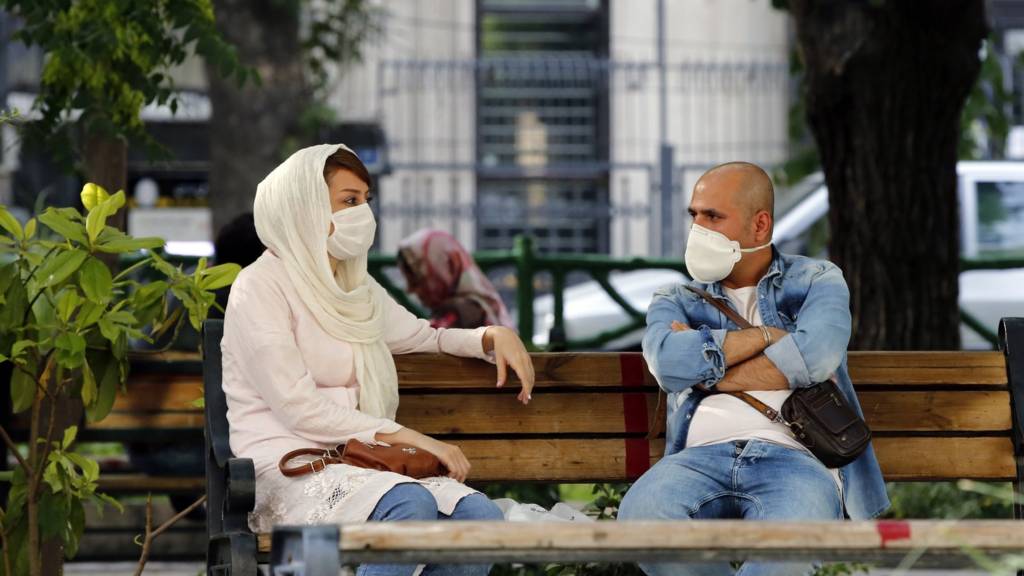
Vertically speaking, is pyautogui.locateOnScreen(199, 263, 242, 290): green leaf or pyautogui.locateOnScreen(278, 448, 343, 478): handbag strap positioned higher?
pyautogui.locateOnScreen(199, 263, 242, 290): green leaf

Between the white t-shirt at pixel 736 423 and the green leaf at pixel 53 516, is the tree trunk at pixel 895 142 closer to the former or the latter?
the white t-shirt at pixel 736 423

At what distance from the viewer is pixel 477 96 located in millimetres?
21547

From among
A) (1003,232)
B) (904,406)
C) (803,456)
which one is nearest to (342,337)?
(803,456)

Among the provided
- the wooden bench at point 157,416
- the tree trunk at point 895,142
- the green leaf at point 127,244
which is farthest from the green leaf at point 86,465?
the tree trunk at point 895,142

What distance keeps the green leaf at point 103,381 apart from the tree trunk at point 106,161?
144 cm

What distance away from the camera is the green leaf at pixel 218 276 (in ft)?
14.9

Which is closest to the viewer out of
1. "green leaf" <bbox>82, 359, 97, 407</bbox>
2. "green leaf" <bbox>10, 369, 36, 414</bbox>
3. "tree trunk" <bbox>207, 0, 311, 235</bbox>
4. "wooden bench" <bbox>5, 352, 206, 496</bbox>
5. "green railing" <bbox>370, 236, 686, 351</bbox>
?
"green leaf" <bbox>82, 359, 97, 407</bbox>

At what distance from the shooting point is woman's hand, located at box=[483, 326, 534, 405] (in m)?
4.47

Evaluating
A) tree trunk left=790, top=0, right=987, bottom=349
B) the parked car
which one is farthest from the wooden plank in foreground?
the parked car

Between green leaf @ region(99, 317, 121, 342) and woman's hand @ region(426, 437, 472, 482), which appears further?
green leaf @ region(99, 317, 121, 342)

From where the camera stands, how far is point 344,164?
430 cm

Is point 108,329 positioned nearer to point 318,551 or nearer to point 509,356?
point 509,356

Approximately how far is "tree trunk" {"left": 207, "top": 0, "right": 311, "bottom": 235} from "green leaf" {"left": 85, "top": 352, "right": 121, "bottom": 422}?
8040 mm

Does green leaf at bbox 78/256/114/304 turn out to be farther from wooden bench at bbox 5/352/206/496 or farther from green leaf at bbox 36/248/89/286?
wooden bench at bbox 5/352/206/496
